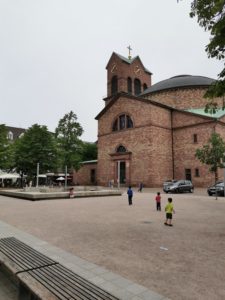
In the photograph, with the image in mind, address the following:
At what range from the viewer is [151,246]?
7.32m

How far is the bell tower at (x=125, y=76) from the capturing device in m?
58.4

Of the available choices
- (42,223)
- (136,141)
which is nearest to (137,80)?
(136,141)

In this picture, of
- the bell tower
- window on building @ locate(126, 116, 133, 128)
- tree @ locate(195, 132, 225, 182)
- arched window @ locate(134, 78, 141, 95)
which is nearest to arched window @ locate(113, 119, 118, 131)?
window on building @ locate(126, 116, 133, 128)

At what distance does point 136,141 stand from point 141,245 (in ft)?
112

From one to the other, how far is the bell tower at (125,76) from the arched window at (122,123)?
13.8 metres

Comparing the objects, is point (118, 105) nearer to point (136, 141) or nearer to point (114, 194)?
point (136, 141)

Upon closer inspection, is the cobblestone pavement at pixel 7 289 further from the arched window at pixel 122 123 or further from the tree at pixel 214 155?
the arched window at pixel 122 123

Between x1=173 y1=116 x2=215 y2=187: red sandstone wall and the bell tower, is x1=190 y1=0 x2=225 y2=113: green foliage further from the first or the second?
the bell tower

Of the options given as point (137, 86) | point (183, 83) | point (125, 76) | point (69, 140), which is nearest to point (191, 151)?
point (183, 83)

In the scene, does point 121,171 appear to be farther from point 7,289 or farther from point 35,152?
point 7,289

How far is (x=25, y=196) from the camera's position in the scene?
21.5 meters

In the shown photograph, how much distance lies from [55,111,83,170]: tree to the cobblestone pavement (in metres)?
39.4

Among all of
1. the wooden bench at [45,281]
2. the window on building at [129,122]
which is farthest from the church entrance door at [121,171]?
the wooden bench at [45,281]

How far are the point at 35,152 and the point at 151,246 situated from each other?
35.9 metres
